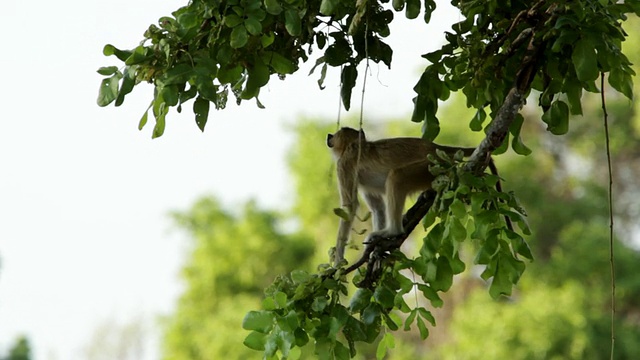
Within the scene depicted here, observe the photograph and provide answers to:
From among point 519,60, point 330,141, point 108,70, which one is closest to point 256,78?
point 108,70

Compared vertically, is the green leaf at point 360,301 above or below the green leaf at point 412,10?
below

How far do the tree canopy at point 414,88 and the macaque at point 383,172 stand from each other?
1.43ft

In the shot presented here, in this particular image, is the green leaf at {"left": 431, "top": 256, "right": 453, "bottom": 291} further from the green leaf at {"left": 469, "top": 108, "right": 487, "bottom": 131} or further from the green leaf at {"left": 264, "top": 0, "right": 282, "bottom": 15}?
the green leaf at {"left": 264, "top": 0, "right": 282, "bottom": 15}

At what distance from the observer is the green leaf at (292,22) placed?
59.8 inches

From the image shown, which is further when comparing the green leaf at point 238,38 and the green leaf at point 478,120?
the green leaf at point 478,120

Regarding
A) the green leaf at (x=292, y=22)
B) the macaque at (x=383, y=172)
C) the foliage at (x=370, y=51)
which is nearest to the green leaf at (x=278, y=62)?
the foliage at (x=370, y=51)

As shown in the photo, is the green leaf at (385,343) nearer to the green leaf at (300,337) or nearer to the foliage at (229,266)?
the green leaf at (300,337)

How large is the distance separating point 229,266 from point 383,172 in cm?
1155

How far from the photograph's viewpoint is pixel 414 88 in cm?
179

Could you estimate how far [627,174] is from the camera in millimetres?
17766

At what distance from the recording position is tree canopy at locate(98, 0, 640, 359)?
4.97 ft

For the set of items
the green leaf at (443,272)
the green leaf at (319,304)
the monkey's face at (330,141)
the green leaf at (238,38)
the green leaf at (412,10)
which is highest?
the monkey's face at (330,141)

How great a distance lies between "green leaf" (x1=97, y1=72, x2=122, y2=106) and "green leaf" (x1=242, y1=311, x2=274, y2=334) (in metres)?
0.42

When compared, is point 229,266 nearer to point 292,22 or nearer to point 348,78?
point 348,78
